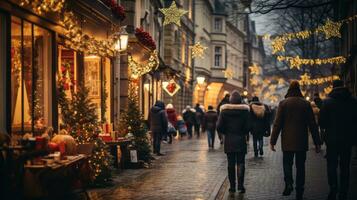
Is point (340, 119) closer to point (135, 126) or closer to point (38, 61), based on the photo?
point (38, 61)

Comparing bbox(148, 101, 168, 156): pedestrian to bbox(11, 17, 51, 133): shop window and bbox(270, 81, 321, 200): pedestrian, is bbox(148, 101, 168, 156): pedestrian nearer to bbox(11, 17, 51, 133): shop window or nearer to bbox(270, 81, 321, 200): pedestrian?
bbox(11, 17, 51, 133): shop window

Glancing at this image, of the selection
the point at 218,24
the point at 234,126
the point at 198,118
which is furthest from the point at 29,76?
the point at 218,24

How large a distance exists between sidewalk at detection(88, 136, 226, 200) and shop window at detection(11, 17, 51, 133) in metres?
1.77

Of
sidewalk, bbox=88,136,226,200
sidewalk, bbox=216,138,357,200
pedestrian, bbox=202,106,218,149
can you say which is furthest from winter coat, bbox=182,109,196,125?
sidewalk, bbox=216,138,357,200

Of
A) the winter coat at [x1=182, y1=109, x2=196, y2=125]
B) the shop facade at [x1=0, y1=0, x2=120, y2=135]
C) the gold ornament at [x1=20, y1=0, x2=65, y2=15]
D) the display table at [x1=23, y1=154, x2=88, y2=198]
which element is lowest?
the display table at [x1=23, y1=154, x2=88, y2=198]

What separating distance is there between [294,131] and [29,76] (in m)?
4.81

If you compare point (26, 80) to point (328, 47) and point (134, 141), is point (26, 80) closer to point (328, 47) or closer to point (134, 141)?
point (134, 141)

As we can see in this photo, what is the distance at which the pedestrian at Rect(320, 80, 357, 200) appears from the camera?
12.4m

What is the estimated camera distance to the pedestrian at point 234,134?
13578 millimetres

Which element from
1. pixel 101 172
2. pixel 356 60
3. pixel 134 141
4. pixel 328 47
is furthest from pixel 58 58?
pixel 328 47

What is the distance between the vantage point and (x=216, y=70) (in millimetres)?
67375

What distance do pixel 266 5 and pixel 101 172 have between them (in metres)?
6.48

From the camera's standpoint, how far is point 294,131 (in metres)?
12.8

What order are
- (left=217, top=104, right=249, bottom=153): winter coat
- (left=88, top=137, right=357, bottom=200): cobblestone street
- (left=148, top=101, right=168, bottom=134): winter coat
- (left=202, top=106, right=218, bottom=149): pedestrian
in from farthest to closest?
1. (left=202, top=106, right=218, bottom=149): pedestrian
2. (left=148, top=101, right=168, bottom=134): winter coat
3. (left=217, top=104, right=249, bottom=153): winter coat
4. (left=88, top=137, right=357, bottom=200): cobblestone street
